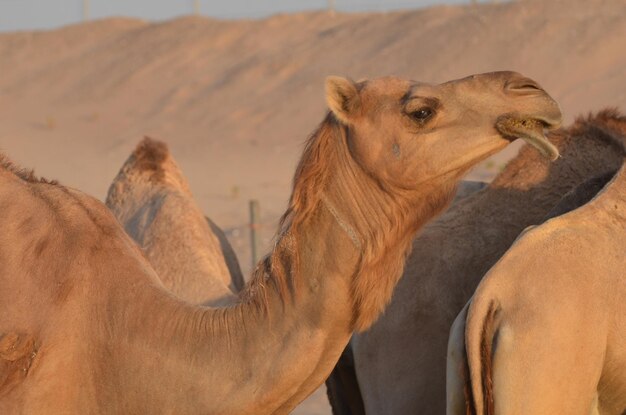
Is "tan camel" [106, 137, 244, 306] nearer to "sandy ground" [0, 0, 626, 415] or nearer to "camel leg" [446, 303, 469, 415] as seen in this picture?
"camel leg" [446, 303, 469, 415]

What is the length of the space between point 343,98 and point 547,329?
1.04 metres

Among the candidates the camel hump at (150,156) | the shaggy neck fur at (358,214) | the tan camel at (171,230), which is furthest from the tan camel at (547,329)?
the camel hump at (150,156)

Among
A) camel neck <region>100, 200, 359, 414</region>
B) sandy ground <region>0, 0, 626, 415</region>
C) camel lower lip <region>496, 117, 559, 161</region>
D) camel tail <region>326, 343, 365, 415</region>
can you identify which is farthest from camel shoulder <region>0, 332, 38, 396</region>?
sandy ground <region>0, 0, 626, 415</region>

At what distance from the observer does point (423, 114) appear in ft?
13.7

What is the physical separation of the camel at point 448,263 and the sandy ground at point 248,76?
14.1 m

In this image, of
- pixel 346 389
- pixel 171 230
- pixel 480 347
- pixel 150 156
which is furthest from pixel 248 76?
pixel 480 347

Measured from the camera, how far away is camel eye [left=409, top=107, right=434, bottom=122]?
13.7ft

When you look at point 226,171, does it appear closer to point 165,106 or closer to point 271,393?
point 165,106

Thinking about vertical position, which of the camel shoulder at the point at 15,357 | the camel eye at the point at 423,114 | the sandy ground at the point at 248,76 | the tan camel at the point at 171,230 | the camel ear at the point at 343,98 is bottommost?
the camel shoulder at the point at 15,357

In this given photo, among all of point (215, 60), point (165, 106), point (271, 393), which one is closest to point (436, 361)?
point (271, 393)

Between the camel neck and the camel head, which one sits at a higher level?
the camel head

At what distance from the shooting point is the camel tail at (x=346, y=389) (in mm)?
6579

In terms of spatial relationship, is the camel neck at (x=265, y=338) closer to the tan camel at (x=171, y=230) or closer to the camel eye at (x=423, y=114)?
the camel eye at (x=423, y=114)

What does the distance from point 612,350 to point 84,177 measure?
72.7 ft
